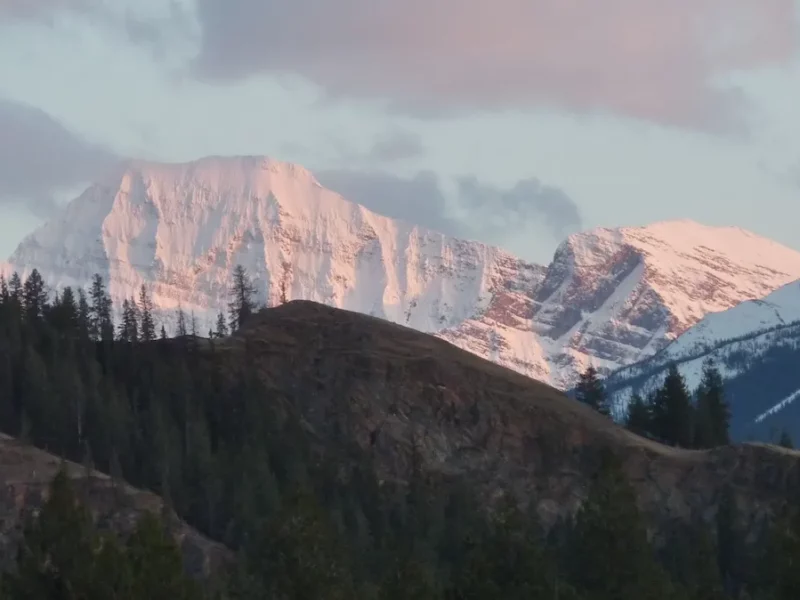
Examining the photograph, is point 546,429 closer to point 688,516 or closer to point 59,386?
point 688,516

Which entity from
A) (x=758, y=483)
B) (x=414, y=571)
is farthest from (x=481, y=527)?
(x=414, y=571)

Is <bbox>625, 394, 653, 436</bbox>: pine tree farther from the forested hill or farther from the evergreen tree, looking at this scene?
the evergreen tree

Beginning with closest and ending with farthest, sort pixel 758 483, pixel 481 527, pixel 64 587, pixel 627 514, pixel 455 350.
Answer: pixel 64 587 < pixel 627 514 < pixel 481 527 < pixel 758 483 < pixel 455 350

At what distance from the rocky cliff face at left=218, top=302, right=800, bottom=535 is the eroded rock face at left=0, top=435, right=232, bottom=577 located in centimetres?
3007

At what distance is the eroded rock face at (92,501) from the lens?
12462 cm

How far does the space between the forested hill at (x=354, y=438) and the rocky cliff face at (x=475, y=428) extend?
0.18 m

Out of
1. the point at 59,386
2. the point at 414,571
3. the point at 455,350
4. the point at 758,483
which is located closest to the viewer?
the point at 414,571

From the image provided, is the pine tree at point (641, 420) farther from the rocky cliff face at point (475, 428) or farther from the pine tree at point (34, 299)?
the pine tree at point (34, 299)

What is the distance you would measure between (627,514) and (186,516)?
191ft

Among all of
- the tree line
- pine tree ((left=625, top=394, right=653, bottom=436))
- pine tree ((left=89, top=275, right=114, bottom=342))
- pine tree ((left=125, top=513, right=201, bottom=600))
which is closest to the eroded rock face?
pine tree ((left=89, top=275, right=114, bottom=342))

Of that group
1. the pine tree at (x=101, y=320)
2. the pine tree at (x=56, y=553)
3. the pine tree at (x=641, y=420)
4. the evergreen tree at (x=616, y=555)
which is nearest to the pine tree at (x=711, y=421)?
the pine tree at (x=641, y=420)

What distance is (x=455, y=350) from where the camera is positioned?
17325cm

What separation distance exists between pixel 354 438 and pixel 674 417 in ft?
120

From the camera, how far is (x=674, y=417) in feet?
580
